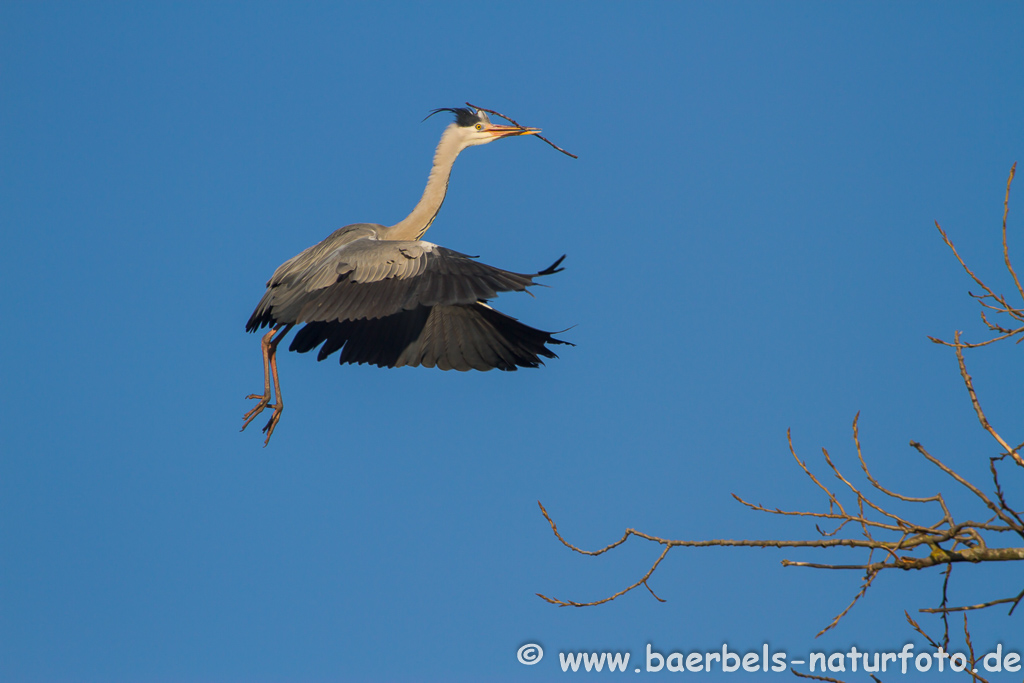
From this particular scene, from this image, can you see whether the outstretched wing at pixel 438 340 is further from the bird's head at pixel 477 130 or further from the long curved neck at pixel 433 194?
the bird's head at pixel 477 130

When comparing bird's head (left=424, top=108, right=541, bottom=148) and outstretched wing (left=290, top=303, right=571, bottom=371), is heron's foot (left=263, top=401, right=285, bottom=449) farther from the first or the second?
bird's head (left=424, top=108, right=541, bottom=148)

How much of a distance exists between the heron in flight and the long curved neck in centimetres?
1

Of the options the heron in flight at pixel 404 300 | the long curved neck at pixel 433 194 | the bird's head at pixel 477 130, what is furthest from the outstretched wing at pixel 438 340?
the bird's head at pixel 477 130

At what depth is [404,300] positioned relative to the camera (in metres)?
7.55

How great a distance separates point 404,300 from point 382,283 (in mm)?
364

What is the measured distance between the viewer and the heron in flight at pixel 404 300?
7.62 metres

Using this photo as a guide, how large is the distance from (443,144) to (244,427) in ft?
11.9

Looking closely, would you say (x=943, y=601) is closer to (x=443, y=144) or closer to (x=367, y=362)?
(x=367, y=362)

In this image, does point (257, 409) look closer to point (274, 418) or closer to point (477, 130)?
point (274, 418)

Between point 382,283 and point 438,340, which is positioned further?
point 438,340

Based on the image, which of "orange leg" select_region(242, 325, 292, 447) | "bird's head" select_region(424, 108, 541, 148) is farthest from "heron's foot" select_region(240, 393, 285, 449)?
"bird's head" select_region(424, 108, 541, 148)

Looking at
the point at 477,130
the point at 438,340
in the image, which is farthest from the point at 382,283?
the point at 477,130

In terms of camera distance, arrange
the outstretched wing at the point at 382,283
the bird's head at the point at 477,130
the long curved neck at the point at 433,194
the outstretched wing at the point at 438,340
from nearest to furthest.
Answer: the outstretched wing at the point at 382,283 < the outstretched wing at the point at 438,340 < the long curved neck at the point at 433,194 < the bird's head at the point at 477,130

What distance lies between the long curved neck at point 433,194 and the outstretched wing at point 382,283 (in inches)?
39.9
